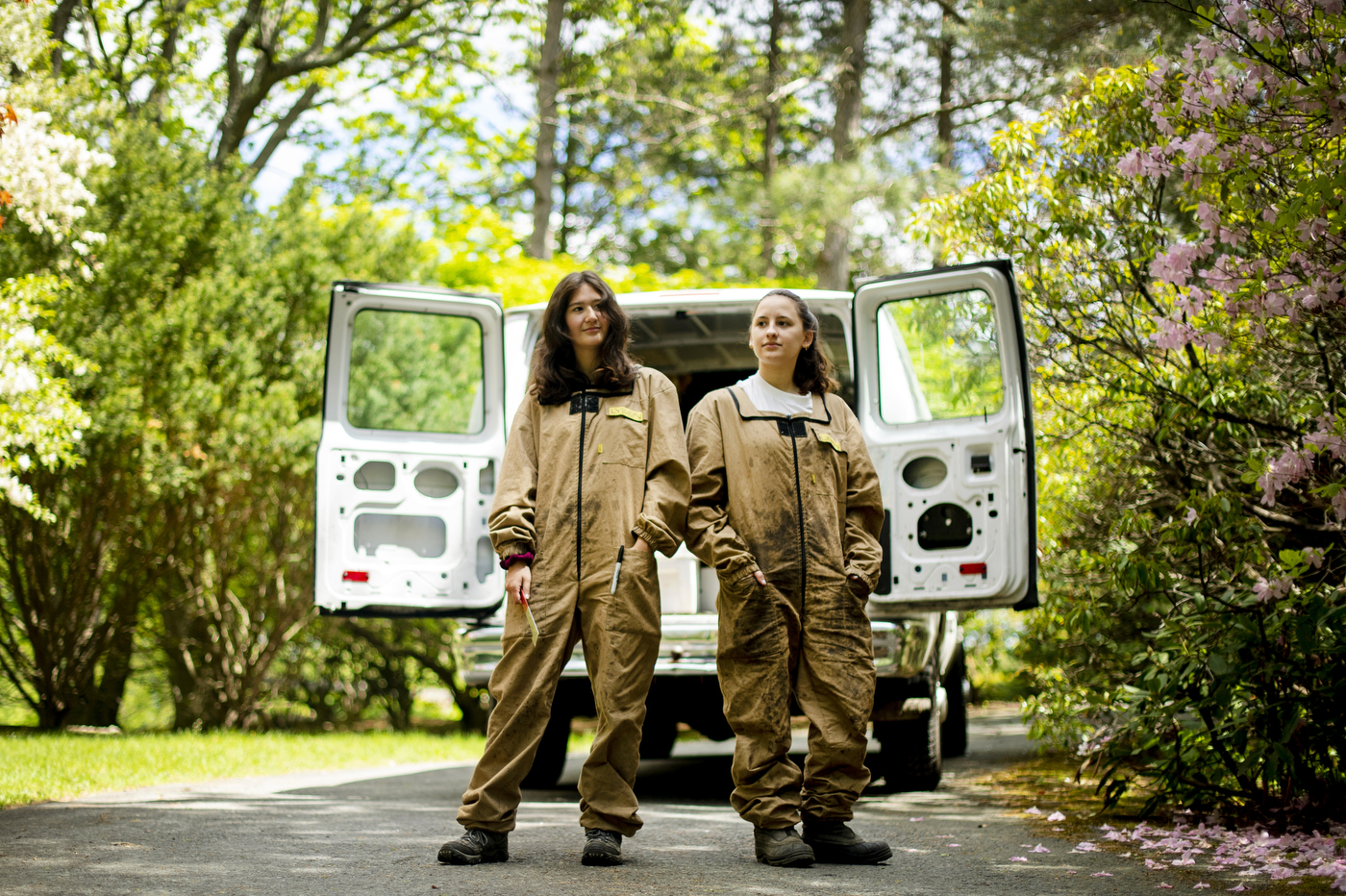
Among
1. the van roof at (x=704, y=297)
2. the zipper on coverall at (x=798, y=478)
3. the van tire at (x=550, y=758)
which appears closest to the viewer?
the zipper on coverall at (x=798, y=478)

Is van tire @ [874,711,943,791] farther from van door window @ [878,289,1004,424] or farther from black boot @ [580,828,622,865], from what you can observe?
black boot @ [580,828,622,865]

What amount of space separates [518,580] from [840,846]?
4.12 feet

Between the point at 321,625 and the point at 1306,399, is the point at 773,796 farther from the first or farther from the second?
the point at 321,625

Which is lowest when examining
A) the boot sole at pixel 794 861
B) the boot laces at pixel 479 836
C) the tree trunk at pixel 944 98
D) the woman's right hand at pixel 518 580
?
the boot sole at pixel 794 861

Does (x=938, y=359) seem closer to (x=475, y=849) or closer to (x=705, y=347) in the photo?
(x=705, y=347)

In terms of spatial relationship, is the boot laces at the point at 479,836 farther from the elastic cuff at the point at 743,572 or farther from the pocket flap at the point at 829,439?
the pocket flap at the point at 829,439

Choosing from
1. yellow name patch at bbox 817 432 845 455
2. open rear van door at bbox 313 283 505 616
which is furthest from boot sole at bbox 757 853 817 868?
open rear van door at bbox 313 283 505 616

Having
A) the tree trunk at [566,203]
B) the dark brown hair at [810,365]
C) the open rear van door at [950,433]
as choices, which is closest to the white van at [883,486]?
the open rear van door at [950,433]

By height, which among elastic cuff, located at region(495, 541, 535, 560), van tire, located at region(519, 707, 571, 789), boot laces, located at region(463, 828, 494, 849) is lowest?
van tire, located at region(519, 707, 571, 789)

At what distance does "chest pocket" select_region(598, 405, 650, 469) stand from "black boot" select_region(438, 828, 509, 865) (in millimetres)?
1157

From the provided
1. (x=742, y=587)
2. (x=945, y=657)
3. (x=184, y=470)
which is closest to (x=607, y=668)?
(x=742, y=587)

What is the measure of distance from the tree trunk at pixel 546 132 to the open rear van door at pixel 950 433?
8779 millimetres

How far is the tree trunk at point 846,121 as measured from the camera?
15.3m

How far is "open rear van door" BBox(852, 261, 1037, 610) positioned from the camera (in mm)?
5035
